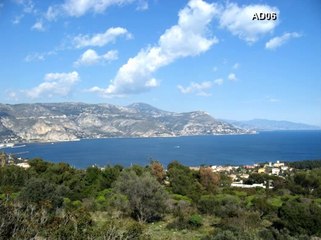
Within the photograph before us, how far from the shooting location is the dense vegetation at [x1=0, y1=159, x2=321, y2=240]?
10469 millimetres

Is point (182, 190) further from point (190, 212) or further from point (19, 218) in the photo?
point (19, 218)

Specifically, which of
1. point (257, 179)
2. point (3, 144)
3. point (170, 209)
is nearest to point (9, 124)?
point (3, 144)

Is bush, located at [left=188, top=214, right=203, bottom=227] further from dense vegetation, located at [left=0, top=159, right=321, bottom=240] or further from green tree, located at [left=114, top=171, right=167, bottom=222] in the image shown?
green tree, located at [left=114, top=171, right=167, bottom=222]

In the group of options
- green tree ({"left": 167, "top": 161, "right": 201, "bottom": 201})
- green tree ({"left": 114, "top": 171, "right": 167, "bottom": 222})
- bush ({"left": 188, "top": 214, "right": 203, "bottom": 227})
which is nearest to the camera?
bush ({"left": 188, "top": 214, "right": 203, "bottom": 227})

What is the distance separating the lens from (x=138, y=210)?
64.8 feet

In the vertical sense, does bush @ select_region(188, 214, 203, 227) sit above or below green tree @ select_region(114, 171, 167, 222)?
below

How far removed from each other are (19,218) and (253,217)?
464 inches

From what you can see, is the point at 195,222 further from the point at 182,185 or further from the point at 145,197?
the point at 182,185

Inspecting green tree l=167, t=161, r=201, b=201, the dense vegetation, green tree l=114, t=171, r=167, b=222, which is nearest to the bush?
the dense vegetation

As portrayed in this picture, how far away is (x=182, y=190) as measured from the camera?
28.4 metres

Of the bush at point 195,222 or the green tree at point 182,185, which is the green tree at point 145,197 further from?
the green tree at point 182,185

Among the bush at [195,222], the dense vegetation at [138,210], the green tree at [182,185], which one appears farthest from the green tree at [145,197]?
the green tree at [182,185]

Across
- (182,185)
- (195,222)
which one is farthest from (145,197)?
(182,185)

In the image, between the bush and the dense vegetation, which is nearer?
the dense vegetation
